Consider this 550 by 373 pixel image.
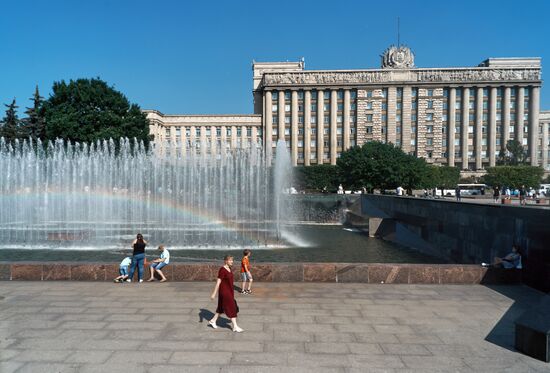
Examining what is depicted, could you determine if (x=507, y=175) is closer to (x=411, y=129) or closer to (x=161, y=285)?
A: (x=411, y=129)

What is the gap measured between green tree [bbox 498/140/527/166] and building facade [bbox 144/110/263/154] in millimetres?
46420

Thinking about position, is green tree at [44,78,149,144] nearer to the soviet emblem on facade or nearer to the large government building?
the large government building

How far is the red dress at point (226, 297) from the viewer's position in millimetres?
6512

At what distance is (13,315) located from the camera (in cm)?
734

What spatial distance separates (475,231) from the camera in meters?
15.4

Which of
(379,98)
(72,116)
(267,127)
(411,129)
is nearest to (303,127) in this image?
(267,127)

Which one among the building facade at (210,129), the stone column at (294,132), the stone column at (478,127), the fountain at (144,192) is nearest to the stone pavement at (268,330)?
the fountain at (144,192)

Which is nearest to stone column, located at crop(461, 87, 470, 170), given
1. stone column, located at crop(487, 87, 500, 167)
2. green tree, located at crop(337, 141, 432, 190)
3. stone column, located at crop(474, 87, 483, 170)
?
stone column, located at crop(474, 87, 483, 170)

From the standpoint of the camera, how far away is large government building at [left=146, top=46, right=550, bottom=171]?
254 ft

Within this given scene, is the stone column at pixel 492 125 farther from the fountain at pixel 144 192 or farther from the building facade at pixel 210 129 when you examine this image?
the fountain at pixel 144 192

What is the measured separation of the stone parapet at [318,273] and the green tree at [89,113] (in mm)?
31092

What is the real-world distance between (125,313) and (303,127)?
250 ft

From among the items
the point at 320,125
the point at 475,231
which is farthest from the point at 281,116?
the point at 475,231

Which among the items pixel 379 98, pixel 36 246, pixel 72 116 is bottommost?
pixel 36 246
